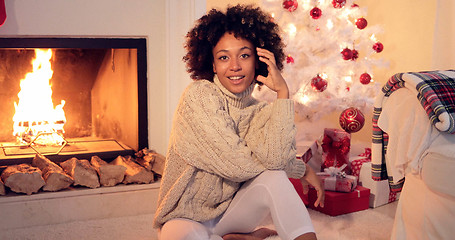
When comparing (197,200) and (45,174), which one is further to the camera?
(45,174)

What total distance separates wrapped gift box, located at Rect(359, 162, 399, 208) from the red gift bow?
0.13 metres

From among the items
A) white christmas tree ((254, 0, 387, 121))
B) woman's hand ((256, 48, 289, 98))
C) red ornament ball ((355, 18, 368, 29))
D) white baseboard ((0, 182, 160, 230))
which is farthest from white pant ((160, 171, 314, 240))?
red ornament ball ((355, 18, 368, 29))

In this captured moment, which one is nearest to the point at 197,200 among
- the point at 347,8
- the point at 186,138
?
the point at 186,138

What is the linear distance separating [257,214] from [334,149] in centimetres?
130

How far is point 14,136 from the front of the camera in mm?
2570

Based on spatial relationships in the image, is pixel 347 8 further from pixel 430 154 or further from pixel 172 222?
pixel 172 222

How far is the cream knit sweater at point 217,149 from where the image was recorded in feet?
5.04

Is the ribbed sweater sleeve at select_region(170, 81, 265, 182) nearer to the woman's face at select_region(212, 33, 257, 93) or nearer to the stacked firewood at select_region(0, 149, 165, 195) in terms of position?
the woman's face at select_region(212, 33, 257, 93)

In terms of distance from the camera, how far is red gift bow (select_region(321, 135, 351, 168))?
2.73 metres

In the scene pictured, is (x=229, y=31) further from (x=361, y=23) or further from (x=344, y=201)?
(x=361, y=23)

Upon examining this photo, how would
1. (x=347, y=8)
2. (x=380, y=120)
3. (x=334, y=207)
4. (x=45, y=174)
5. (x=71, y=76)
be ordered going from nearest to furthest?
(x=380, y=120)
(x=45, y=174)
(x=334, y=207)
(x=71, y=76)
(x=347, y=8)

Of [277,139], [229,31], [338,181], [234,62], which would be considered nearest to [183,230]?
[277,139]

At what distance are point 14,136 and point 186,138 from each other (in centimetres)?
136

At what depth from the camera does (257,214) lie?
1.57 m
